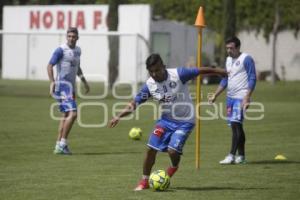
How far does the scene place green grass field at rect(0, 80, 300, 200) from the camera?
34.7 ft

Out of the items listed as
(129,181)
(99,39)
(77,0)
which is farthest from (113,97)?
(77,0)

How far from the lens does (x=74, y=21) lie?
171 ft

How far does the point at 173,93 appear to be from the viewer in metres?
10.8

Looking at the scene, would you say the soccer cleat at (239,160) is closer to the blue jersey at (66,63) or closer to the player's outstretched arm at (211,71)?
the player's outstretched arm at (211,71)

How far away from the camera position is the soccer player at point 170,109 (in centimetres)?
1074

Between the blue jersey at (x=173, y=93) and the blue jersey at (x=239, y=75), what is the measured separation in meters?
3.00

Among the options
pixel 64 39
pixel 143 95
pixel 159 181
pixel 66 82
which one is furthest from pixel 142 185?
pixel 64 39

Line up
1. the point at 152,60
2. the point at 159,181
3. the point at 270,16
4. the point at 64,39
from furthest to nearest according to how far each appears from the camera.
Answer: the point at 270,16 < the point at 64,39 < the point at 159,181 < the point at 152,60

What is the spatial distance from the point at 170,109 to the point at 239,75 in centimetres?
329

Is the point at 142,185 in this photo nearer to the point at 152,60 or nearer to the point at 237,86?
the point at 152,60

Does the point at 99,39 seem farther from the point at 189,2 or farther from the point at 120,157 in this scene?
the point at 120,157

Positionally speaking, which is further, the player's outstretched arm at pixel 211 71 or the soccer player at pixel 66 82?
the soccer player at pixel 66 82

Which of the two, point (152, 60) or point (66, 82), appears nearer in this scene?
point (152, 60)

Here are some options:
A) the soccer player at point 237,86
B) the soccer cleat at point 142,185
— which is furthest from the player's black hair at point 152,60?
the soccer player at point 237,86
